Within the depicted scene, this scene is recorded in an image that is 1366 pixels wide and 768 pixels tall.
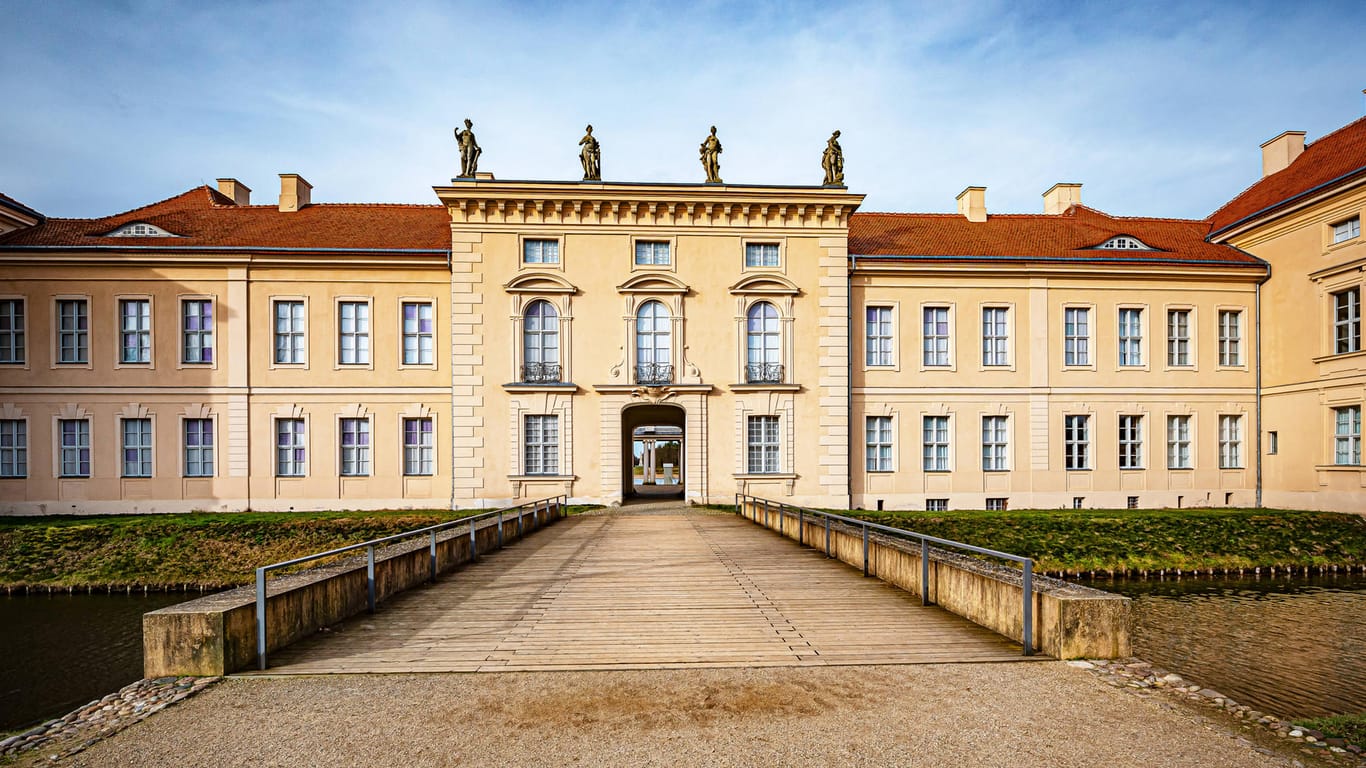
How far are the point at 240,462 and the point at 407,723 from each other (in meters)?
25.4

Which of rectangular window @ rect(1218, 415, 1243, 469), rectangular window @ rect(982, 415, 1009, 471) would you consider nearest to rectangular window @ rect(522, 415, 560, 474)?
rectangular window @ rect(982, 415, 1009, 471)

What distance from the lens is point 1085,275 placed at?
2994 centimetres

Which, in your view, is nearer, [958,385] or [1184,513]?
[1184,513]

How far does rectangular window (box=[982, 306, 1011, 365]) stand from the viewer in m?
30.0

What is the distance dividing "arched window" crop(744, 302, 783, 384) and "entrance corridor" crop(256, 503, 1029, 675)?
46.8ft

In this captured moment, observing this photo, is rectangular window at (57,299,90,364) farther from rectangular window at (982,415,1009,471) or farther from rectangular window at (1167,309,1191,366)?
rectangular window at (1167,309,1191,366)

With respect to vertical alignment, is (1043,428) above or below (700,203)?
below

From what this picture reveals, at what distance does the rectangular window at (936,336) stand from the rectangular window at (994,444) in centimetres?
278

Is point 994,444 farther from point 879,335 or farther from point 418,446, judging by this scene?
point 418,446

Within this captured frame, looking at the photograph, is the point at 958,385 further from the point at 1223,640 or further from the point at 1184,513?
the point at 1223,640

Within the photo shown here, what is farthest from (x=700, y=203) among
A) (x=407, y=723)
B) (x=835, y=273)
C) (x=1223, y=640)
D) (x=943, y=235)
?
(x=407, y=723)

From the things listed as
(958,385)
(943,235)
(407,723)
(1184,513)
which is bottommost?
(1184,513)

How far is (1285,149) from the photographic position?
1281 inches

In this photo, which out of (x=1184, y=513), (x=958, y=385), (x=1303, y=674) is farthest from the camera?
(x=958, y=385)
